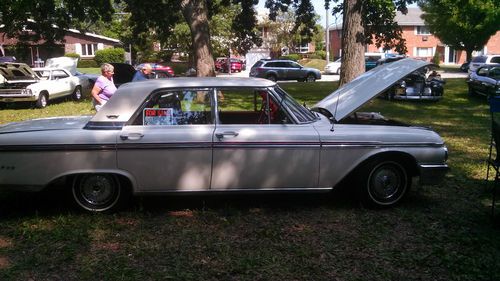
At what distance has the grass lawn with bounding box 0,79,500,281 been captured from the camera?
4.23 meters

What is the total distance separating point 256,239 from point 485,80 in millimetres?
15393

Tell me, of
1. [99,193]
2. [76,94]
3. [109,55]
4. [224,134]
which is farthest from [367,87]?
[109,55]

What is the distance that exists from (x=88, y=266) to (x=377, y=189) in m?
3.24

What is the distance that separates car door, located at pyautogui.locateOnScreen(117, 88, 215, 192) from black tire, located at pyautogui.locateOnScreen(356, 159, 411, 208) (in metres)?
1.76

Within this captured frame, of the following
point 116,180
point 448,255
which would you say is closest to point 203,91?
point 116,180

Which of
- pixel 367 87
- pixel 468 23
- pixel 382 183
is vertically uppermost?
pixel 468 23

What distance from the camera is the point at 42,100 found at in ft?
56.1

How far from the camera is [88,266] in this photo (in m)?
4.30

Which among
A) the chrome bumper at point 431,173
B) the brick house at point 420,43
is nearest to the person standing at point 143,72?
the chrome bumper at point 431,173

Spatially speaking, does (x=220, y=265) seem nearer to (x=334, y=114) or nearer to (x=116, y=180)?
(x=116, y=180)

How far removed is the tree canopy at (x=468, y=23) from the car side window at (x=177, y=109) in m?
37.0

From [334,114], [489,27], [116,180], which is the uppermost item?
[489,27]

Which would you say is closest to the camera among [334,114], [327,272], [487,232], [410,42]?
[327,272]

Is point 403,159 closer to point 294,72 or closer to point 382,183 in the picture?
point 382,183
